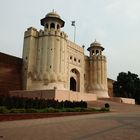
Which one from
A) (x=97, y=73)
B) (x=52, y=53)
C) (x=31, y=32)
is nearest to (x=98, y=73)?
(x=97, y=73)

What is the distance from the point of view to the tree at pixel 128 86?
38.5 metres

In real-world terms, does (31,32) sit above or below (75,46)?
above

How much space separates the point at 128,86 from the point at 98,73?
624cm

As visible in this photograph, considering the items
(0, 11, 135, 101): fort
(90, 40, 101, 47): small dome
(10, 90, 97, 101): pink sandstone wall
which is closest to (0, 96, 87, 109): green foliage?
Answer: (10, 90, 97, 101): pink sandstone wall

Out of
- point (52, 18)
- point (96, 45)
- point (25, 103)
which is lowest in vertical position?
point (25, 103)

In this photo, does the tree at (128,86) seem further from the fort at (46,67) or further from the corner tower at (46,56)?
the corner tower at (46,56)

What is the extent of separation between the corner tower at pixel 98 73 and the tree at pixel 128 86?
4.13 meters

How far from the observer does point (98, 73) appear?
119ft

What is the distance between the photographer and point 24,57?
2853 centimetres

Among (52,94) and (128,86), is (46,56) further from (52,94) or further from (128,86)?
(128,86)

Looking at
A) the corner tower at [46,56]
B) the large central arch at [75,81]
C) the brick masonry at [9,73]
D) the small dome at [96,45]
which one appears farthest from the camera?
the small dome at [96,45]

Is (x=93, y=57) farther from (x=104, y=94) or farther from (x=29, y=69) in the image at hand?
(x=29, y=69)

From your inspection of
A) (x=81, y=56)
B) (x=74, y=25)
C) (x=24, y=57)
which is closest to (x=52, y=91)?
(x=24, y=57)

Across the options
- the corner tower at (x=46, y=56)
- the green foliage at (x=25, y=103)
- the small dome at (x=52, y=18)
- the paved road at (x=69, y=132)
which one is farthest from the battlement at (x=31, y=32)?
the paved road at (x=69, y=132)
